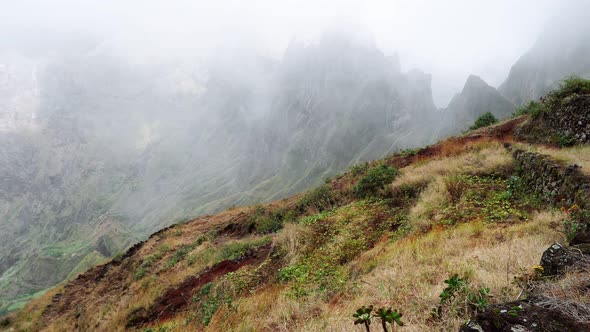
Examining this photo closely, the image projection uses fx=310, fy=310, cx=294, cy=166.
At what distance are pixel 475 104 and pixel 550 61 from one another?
36.4 metres

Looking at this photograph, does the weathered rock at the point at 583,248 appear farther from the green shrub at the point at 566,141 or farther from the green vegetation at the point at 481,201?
the green shrub at the point at 566,141

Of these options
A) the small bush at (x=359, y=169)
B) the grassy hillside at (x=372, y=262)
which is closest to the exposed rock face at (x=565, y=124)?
the grassy hillside at (x=372, y=262)

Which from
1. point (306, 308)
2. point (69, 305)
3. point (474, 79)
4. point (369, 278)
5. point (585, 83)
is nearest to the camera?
point (306, 308)

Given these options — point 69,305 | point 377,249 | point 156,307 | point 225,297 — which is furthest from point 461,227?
point 69,305

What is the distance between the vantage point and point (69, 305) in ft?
53.8

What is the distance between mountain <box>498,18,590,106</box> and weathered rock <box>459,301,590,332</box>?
520 ft

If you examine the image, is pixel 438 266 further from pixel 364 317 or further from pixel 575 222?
pixel 364 317

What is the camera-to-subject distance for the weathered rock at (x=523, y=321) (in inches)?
87.4

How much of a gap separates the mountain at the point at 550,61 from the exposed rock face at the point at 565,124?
142 meters

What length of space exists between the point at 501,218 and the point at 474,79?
194390 millimetres

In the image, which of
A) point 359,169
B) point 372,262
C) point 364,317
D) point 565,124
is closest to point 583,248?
point 364,317

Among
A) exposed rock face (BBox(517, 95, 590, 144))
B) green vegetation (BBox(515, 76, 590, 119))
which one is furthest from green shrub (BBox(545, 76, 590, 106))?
exposed rock face (BBox(517, 95, 590, 144))

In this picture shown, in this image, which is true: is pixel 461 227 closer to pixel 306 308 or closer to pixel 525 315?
pixel 306 308

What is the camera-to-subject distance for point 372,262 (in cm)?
670
